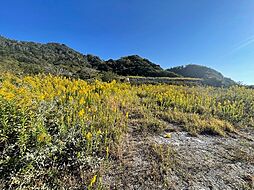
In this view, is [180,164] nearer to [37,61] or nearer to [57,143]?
[57,143]

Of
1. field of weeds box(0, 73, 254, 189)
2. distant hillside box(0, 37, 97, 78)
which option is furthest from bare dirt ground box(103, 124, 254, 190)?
distant hillside box(0, 37, 97, 78)

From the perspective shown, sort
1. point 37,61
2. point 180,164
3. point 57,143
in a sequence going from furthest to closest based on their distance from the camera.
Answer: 1. point 37,61
2. point 180,164
3. point 57,143

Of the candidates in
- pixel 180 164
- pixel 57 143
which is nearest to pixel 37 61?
pixel 57 143

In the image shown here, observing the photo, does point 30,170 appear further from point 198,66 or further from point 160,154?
point 198,66

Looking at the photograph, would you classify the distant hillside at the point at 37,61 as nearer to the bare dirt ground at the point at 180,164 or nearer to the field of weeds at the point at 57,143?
the field of weeds at the point at 57,143

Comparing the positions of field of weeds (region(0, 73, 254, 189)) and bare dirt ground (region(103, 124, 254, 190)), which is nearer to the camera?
field of weeds (region(0, 73, 254, 189))

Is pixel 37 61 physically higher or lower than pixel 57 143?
higher

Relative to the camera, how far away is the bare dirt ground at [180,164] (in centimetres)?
228

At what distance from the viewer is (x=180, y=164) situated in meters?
2.65

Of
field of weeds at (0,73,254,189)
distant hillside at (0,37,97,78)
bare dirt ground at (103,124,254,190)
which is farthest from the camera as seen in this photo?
distant hillside at (0,37,97,78)

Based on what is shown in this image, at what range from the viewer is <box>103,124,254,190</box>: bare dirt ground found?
2277 mm

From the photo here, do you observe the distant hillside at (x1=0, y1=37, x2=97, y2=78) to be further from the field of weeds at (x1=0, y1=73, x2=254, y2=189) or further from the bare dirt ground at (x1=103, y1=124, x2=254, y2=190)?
the bare dirt ground at (x1=103, y1=124, x2=254, y2=190)

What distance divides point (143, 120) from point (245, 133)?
2405mm

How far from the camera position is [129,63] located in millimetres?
37938
